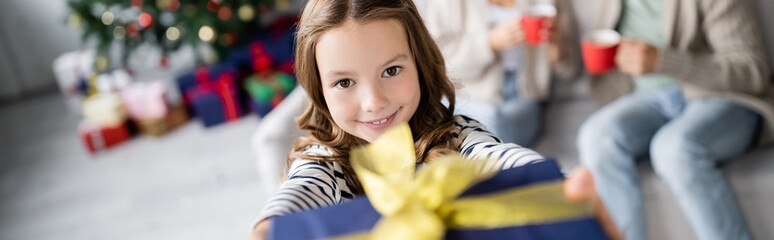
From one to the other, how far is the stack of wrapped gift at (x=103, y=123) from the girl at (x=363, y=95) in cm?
219

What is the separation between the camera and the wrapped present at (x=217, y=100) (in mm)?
2756

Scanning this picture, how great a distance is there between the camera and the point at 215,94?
278 centimetres

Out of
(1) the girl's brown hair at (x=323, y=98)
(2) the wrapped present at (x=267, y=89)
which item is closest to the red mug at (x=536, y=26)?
(1) the girl's brown hair at (x=323, y=98)

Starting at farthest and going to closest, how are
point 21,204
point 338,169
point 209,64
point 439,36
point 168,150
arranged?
point 209,64 → point 168,150 → point 21,204 → point 439,36 → point 338,169

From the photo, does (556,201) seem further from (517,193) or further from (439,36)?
(439,36)

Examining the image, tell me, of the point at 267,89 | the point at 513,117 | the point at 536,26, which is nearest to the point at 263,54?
the point at 267,89

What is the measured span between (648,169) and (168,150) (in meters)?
1.97

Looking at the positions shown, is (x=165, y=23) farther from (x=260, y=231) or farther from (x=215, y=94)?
(x=260, y=231)

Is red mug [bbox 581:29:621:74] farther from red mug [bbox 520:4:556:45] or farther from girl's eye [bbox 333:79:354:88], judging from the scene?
girl's eye [bbox 333:79:354:88]

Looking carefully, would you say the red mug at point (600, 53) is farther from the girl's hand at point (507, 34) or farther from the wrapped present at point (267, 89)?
the wrapped present at point (267, 89)

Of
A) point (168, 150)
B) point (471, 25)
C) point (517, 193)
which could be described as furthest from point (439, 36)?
point (168, 150)

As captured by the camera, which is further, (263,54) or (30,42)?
(30,42)

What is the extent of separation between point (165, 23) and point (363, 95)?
243 centimetres

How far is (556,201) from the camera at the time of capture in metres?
0.55
